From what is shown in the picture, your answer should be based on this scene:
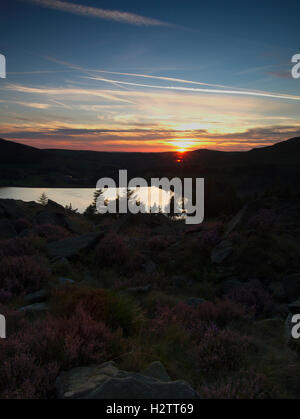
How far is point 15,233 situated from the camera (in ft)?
37.6

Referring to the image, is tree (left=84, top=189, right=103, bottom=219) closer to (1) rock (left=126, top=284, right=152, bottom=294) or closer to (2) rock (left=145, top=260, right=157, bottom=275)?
(2) rock (left=145, top=260, right=157, bottom=275)

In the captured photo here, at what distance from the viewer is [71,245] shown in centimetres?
975

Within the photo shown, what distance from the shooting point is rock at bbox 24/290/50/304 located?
6026 millimetres

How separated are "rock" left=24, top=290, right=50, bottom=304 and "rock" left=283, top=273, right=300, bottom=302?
550 cm

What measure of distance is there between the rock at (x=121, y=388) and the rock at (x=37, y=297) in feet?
10.3

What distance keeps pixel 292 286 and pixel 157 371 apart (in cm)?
500

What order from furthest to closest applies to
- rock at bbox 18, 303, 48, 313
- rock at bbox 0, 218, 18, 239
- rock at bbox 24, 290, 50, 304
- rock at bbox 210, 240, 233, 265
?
rock at bbox 0, 218, 18, 239
rock at bbox 210, 240, 233, 265
rock at bbox 24, 290, 50, 304
rock at bbox 18, 303, 48, 313

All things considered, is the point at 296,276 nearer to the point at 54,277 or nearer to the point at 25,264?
the point at 54,277

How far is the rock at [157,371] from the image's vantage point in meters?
3.45

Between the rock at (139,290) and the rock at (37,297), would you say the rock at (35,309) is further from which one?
the rock at (139,290)

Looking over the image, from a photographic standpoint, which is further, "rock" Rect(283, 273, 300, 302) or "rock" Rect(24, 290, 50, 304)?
"rock" Rect(283, 273, 300, 302)

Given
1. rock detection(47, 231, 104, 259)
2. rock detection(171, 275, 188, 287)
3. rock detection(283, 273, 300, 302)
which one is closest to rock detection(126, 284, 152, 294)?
rock detection(171, 275, 188, 287)

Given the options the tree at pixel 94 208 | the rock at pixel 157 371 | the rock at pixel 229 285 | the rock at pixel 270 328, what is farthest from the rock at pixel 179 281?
the tree at pixel 94 208
